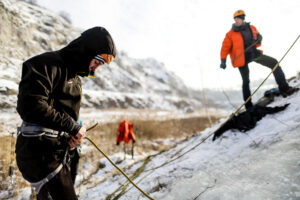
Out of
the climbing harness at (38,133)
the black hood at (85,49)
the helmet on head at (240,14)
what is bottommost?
the climbing harness at (38,133)

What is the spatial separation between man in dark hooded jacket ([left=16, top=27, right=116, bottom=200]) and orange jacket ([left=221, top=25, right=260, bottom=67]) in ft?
9.65

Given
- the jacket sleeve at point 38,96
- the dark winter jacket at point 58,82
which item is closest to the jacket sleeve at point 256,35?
the dark winter jacket at point 58,82

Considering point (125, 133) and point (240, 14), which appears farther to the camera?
→ point (125, 133)

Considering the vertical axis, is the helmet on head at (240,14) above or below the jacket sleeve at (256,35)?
above

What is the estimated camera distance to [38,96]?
1082mm

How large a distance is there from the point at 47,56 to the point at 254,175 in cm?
202

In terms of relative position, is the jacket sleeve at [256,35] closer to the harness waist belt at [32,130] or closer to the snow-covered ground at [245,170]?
the snow-covered ground at [245,170]

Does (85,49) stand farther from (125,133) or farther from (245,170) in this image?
(125,133)

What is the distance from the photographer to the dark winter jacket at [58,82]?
1.08m

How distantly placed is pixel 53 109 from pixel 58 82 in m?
0.22

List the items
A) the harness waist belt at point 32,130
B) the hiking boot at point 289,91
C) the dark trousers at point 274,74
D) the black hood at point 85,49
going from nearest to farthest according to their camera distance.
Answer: the harness waist belt at point 32,130, the black hood at point 85,49, the hiking boot at point 289,91, the dark trousers at point 274,74

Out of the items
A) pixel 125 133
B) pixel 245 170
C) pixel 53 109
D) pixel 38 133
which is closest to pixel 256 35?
pixel 245 170

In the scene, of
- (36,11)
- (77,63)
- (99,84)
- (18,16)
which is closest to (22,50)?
(18,16)

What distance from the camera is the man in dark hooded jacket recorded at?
1.09 m
